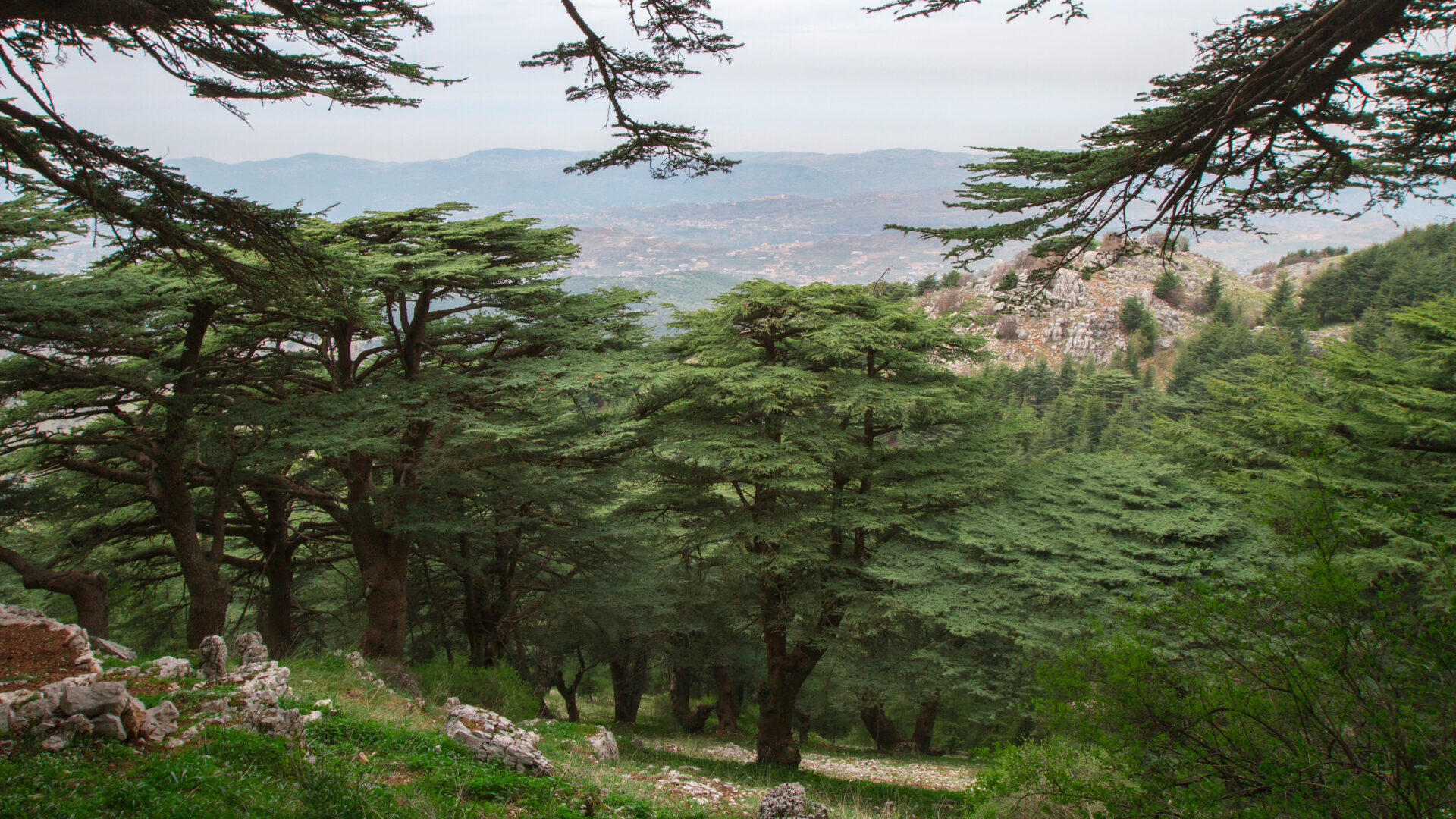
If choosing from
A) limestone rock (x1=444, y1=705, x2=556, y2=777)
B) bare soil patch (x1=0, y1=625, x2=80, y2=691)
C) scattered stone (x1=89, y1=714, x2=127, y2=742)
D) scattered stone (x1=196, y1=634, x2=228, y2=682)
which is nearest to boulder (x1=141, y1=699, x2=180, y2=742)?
scattered stone (x1=89, y1=714, x2=127, y2=742)

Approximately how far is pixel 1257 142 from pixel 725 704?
20300 millimetres

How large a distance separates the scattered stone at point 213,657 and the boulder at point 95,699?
6.27ft

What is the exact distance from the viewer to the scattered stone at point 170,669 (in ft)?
20.1

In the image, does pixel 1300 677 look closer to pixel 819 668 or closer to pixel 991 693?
pixel 991 693

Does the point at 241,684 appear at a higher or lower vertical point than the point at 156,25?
lower

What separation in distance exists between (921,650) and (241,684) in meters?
8.81

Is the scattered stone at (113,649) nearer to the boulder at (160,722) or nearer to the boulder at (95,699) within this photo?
the boulder at (160,722)

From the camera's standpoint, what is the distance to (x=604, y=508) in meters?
17.3

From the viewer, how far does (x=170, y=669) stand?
6180mm

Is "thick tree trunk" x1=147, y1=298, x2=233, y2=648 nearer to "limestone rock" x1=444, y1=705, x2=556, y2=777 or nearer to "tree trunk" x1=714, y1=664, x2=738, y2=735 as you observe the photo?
"limestone rock" x1=444, y1=705, x2=556, y2=777

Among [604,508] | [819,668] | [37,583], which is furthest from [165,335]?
[819,668]

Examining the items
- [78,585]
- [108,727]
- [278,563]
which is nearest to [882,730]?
[278,563]

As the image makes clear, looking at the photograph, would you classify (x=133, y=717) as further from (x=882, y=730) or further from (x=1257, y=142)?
(x=882, y=730)

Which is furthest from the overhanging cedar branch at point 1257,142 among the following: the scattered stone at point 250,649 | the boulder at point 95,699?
the scattered stone at point 250,649
